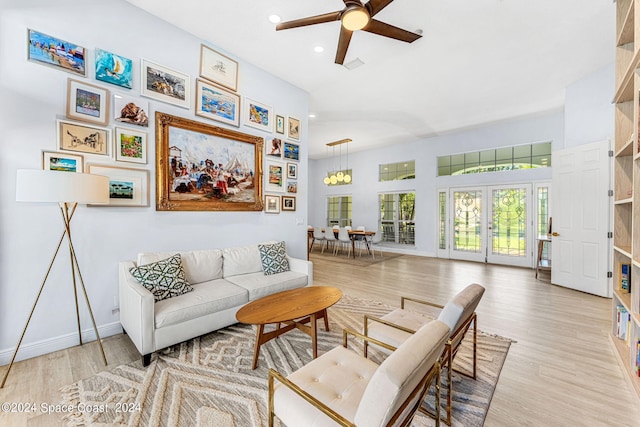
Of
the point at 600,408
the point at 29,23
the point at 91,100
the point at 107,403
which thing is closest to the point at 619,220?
A: the point at 600,408

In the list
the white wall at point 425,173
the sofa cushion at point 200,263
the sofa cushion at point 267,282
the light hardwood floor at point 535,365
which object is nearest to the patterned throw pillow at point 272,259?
the sofa cushion at point 267,282

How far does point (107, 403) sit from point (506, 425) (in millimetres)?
2534

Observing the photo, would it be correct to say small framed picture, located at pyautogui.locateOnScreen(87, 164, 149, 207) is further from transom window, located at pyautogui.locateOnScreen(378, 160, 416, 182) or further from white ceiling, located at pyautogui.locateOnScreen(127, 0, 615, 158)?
transom window, located at pyautogui.locateOnScreen(378, 160, 416, 182)

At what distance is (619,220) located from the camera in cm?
249

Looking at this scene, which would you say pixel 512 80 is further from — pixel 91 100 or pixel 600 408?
pixel 91 100

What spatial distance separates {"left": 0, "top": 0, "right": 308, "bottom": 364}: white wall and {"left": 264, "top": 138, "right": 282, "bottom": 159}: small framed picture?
1128 mm

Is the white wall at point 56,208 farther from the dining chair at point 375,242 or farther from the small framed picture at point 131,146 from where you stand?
the dining chair at point 375,242

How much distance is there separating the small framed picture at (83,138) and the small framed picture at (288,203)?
7.67ft

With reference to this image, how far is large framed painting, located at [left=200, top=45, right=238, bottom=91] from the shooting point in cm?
Result: 335

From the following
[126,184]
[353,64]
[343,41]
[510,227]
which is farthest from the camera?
[510,227]

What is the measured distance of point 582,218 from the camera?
13.5 ft

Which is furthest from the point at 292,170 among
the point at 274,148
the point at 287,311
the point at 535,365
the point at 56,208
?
the point at 535,365

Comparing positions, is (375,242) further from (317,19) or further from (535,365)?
(317,19)

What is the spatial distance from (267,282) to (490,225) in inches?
233
